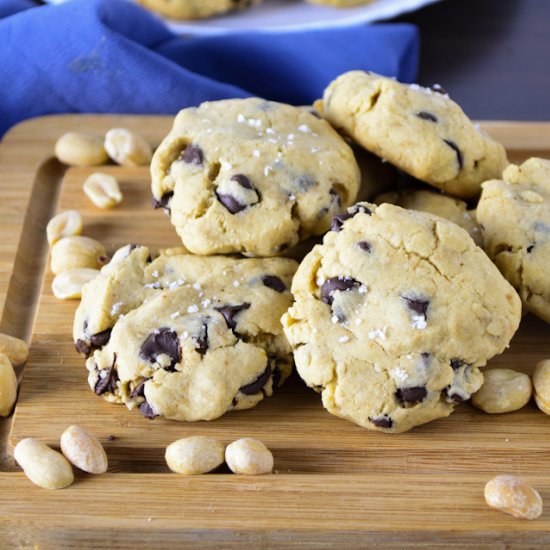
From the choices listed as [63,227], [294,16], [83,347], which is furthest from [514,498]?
[294,16]

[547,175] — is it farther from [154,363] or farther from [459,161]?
[154,363]

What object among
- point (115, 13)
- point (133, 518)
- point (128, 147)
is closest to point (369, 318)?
point (133, 518)

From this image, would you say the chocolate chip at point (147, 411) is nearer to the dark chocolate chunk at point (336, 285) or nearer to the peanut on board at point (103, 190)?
the dark chocolate chunk at point (336, 285)

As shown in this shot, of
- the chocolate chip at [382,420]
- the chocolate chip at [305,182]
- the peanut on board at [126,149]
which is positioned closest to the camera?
the chocolate chip at [382,420]

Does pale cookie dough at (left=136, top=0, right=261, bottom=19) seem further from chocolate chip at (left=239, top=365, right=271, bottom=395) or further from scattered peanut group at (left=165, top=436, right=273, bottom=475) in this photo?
scattered peanut group at (left=165, top=436, right=273, bottom=475)

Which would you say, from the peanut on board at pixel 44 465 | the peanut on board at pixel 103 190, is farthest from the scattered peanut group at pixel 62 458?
the peanut on board at pixel 103 190

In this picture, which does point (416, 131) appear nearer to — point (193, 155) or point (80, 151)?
point (193, 155)

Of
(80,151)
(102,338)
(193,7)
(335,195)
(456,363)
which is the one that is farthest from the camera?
(193,7)
